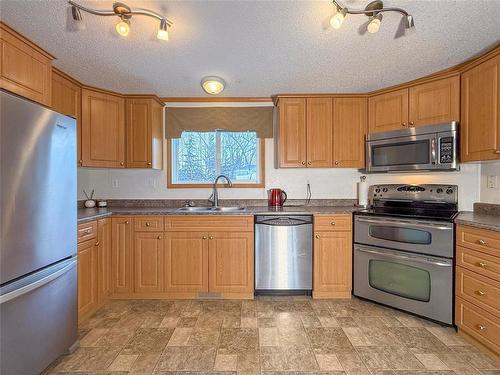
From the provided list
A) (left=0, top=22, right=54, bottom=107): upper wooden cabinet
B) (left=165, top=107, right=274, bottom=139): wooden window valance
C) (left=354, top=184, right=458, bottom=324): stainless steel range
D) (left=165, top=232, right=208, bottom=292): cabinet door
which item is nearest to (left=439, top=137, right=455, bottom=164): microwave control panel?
(left=354, top=184, right=458, bottom=324): stainless steel range

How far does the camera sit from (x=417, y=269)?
2.31 m

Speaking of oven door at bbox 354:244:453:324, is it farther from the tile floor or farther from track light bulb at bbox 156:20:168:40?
track light bulb at bbox 156:20:168:40

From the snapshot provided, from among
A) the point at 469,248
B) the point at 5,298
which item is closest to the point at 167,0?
the point at 5,298

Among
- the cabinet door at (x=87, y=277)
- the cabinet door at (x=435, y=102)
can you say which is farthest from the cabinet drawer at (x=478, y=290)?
the cabinet door at (x=87, y=277)

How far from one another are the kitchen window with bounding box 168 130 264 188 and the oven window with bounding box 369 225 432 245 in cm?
147

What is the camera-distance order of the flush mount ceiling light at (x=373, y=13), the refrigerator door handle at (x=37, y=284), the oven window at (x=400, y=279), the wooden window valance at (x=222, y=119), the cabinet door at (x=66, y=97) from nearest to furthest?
the refrigerator door handle at (x=37, y=284) < the flush mount ceiling light at (x=373, y=13) < the oven window at (x=400, y=279) < the cabinet door at (x=66, y=97) < the wooden window valance at (x=222, y=119)

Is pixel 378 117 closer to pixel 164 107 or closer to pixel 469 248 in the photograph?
pixel 469 248

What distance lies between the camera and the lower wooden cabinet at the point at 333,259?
2.74 metres

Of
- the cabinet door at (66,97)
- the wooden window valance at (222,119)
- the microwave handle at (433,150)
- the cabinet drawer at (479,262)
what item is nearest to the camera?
A: the cabinet drawer at (479,262)

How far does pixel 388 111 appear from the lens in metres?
2.87

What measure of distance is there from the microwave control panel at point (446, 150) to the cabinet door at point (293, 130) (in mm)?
1304

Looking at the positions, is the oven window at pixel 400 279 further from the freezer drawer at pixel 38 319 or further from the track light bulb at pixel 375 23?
the freezer drawer at pixel 38 319

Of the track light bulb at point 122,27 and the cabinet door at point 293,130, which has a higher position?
the track light bulb at point 122,27

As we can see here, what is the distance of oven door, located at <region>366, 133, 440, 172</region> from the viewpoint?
8.34 ft
